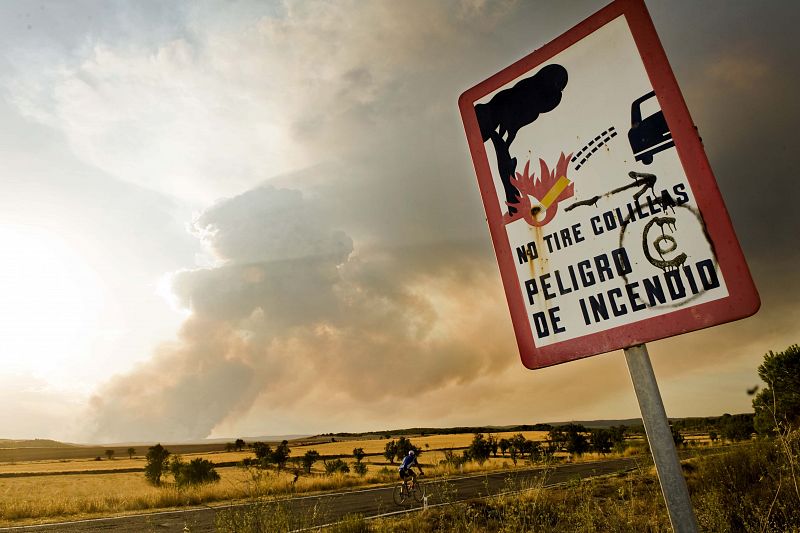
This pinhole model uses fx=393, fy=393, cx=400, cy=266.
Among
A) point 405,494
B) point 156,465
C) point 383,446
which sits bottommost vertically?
point 383,446

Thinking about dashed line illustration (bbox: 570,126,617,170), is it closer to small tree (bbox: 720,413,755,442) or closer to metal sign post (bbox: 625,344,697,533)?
metal sign post (bbox: 625,344,697,533)

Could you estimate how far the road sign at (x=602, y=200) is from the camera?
1.16 meters

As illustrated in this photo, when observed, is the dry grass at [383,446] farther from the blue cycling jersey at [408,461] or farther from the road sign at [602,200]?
the road sign at [602,200]

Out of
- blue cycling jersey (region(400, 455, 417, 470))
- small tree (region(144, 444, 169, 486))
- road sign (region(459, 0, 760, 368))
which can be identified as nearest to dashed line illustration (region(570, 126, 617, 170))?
road sign (region(459, 0, 760, 368))

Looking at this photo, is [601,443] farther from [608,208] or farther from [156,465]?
[608,208]

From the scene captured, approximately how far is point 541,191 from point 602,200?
226 millimetres

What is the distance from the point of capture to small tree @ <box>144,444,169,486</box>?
1526 inches

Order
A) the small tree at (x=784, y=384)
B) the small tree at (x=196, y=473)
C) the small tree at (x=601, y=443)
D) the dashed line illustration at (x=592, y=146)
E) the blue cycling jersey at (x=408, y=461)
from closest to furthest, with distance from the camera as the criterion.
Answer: the dashed line illustration at (x=592, y=146), the blue cycling jersey at (x=408, y=461), the small tree at (x=784, y=384), the small tree at (x=196, y=473), the small tree at (x=601, y=443)

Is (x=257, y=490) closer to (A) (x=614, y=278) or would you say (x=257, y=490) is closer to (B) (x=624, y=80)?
(A) (x=614, y=278)

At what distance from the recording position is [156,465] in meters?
38.9

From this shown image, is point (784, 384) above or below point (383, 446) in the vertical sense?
above

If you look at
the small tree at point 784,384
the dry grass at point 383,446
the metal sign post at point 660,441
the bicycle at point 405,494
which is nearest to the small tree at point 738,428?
the small tree at point 784,384

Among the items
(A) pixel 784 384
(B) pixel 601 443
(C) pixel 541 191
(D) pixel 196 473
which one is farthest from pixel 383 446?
(C) pixel 541 191

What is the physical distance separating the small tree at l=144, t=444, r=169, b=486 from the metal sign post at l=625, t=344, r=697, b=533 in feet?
157
